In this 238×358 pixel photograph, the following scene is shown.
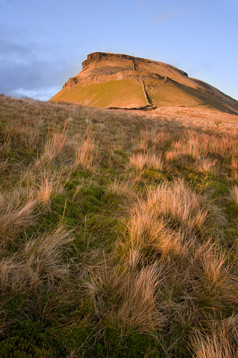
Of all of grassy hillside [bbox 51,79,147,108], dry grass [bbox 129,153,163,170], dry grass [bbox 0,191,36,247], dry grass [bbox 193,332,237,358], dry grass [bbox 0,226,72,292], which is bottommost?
dry grass [bbox 193,332,237,358]

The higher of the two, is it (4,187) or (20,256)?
(4,187)

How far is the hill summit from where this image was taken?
220 ft

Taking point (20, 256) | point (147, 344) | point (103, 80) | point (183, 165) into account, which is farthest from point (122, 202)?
point (103, 80)

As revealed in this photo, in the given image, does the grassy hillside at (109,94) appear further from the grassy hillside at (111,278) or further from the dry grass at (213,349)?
the dry grass at (213,349)

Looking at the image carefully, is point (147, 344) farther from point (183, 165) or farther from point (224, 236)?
point (183, 165)

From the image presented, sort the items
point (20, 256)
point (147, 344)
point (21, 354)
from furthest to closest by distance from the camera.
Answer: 1. point (20, 256)
2. point (147, 344)
3. point (21, 354)

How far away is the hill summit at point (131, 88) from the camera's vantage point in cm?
6712

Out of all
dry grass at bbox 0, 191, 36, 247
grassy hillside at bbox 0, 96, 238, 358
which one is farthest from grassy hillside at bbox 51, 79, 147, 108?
dry grass at bbox 0, 191, 36, 247

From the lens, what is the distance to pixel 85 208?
2.62 metres

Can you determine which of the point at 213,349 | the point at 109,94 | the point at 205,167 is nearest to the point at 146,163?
the point at 205,167

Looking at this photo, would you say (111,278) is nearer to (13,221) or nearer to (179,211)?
(13,221)

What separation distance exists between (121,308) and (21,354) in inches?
22.8

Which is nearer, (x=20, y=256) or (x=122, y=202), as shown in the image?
(x=20, y=256)

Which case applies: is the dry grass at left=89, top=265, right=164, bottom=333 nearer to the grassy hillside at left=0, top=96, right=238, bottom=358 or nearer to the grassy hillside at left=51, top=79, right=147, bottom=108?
the grassy hillside at left=0, top=96, right=238, bottom=358
